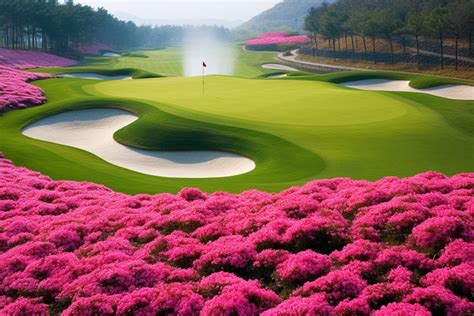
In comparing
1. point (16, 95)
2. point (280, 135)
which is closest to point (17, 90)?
point (16, 95)

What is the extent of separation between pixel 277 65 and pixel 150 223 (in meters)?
107

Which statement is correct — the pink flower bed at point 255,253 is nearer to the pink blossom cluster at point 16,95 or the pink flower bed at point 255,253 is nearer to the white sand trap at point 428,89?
the pink blossom cluster at point 16,95

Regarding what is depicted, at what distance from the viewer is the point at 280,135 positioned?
2786 cm

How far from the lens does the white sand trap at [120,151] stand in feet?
82.4

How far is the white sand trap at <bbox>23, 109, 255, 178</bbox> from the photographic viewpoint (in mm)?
25109

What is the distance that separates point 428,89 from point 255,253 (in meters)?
47.2

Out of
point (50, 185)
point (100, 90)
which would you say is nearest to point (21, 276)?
point (50, 185)

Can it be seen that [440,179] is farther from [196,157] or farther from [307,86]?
[307,86]

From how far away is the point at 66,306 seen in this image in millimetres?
9391

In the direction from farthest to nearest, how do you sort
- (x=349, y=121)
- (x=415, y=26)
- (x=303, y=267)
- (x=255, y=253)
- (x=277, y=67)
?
(x=277, y=67) → (x=415, y=26) → (x=349, y=121) → (x=255, y=253) → (x=303, y=267)

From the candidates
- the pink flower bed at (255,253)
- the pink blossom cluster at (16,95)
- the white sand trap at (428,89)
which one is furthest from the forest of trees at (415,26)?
the pink flower bed at (255,253)

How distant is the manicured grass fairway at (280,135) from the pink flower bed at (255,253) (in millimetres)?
6294

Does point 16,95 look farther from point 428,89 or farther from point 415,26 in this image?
point 415,26

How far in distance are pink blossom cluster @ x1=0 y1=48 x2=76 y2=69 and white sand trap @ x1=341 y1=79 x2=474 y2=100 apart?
60.6 m
